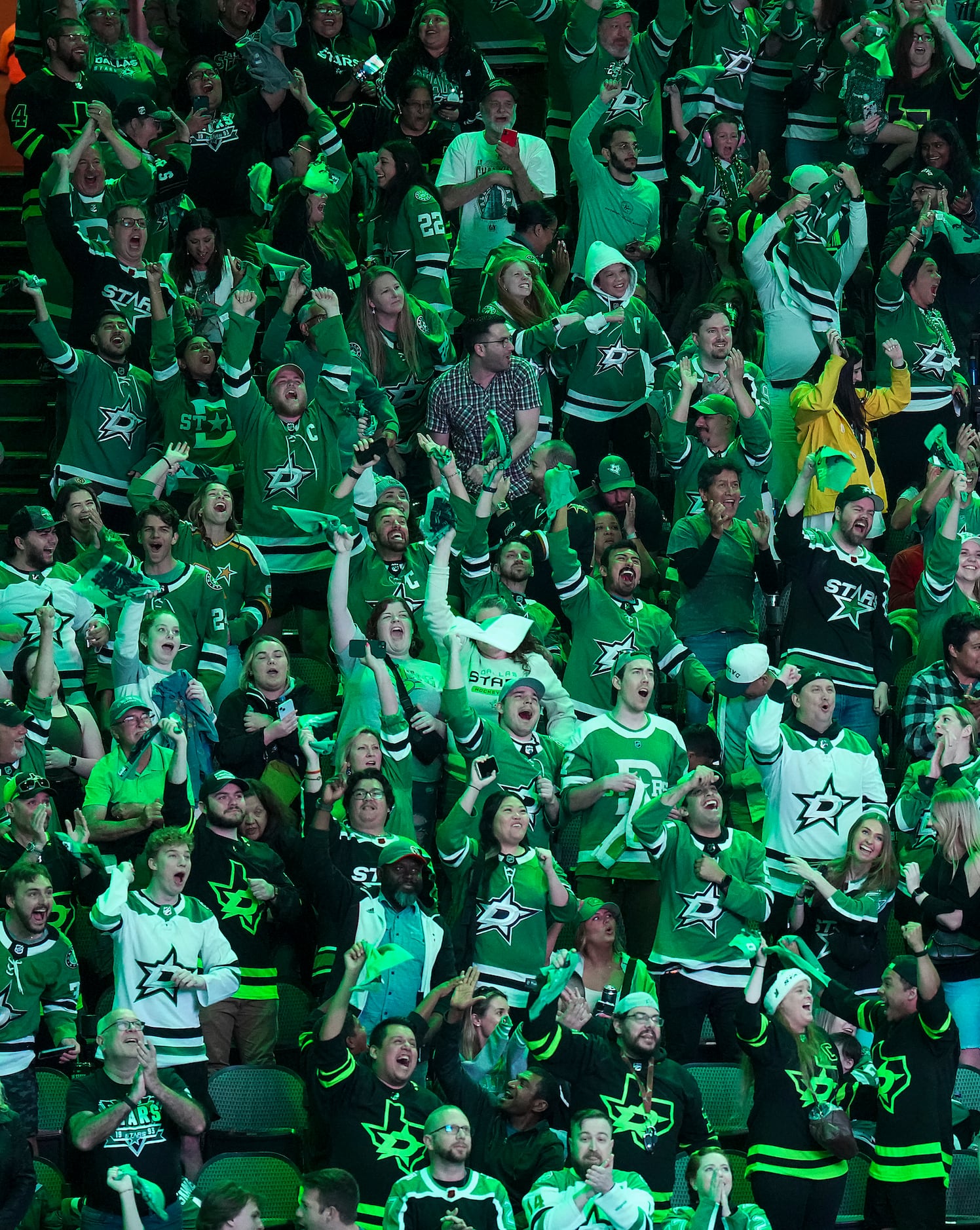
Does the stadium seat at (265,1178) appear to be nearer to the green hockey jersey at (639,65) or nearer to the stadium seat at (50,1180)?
the stadium seat at (50,1180)

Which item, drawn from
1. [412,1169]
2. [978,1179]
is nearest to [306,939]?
[412,1169]

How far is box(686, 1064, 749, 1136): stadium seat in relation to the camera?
27.1 feet

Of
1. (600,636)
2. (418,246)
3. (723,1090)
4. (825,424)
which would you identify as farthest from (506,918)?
(418,246)

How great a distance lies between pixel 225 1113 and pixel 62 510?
9.45ft

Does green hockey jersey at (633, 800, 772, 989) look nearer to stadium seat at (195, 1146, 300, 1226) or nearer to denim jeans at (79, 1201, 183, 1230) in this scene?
stadium seat at (195, 1146, 300, 1226)

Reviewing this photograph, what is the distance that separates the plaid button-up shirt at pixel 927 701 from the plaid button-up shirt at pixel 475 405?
1.97 metres

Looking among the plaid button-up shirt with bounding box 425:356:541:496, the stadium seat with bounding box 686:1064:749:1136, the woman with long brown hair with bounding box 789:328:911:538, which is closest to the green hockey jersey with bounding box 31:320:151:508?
the plaid button-up shirt with bounding box 425:356:541:496

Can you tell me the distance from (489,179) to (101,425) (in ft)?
7.57

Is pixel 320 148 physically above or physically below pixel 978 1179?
above

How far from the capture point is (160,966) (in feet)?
25.7

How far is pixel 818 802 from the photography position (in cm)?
881

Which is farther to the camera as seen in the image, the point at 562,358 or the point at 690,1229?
the point at 562,358

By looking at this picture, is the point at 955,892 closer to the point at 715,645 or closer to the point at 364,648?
the point at 715,645

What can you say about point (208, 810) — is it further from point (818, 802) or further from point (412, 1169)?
point (818, 802)
